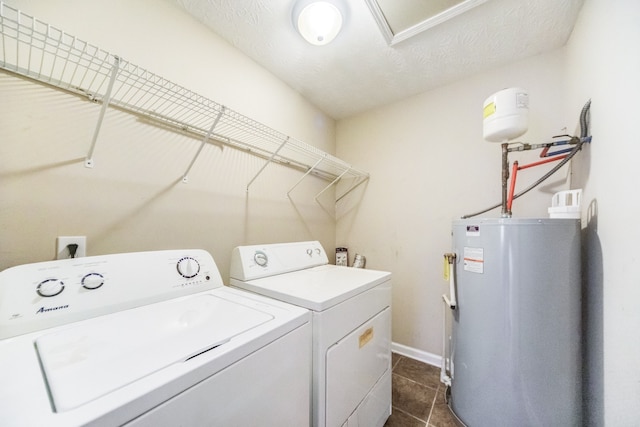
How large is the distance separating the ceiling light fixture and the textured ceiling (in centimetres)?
6

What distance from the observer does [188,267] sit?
1.09 m

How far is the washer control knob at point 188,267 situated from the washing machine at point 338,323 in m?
0.25

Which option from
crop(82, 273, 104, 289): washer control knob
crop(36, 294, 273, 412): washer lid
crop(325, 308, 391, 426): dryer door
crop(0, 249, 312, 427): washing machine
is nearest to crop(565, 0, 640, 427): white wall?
crop(325, 308, 391, 426): dryer door

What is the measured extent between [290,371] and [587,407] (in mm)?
1484

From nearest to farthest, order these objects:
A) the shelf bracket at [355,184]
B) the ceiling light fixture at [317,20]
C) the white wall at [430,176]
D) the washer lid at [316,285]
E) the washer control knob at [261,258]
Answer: the washer lid at [316,285] < the ceiling light fixture at [317,20] < the washer control knob at [261,258] < the white wall at [430,176] < the shelf bracket at [355,184]

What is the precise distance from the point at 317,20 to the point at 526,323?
1.94 metres

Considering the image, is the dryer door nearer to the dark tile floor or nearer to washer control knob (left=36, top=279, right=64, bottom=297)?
the dark tile floor

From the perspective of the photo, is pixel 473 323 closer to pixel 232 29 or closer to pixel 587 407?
pixel 587 407

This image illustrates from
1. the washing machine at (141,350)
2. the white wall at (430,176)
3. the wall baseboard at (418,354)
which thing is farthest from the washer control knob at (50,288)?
the wall baseboard at (418,354)

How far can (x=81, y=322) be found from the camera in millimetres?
750

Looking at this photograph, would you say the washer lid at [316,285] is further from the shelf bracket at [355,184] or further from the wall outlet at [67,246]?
the shelf bracket at [355,184]

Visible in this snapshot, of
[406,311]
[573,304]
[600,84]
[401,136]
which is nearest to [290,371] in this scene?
[573,304]

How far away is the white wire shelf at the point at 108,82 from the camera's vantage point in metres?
0.81

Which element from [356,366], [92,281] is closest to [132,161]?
[92,281]
